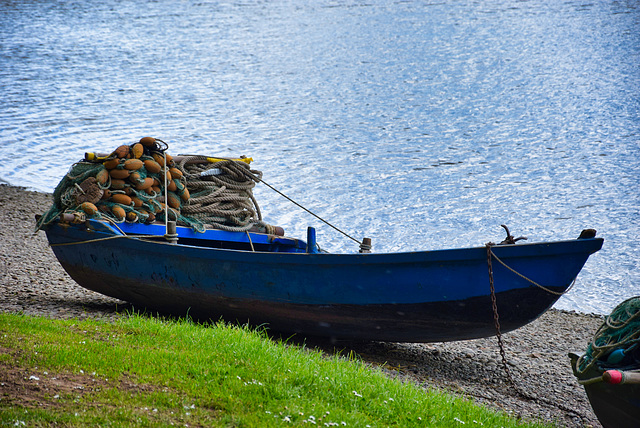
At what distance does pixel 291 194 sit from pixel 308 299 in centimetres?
991

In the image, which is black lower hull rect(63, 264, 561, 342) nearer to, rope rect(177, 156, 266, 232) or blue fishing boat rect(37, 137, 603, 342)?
blue fishing boat rect(37, 137, 603, 342)

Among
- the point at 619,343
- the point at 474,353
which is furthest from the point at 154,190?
the point at 619,343

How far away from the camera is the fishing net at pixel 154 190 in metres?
7.37

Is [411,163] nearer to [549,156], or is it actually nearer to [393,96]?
[549,156]

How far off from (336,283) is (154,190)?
2528mm

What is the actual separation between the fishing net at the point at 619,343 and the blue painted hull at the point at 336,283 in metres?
0.79

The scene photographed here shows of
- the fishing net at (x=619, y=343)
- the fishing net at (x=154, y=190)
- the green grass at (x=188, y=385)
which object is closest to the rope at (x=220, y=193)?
the fishing net at (x=154, y=190)

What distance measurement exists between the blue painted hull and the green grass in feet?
2.88

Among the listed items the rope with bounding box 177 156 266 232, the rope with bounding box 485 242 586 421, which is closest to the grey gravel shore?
the rope with bounding box 485 242 586 421

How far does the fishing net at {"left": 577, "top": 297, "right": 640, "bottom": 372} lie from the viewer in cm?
497

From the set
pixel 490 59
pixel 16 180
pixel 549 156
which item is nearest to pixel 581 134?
pixel 549 156

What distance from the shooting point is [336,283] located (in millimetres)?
6543

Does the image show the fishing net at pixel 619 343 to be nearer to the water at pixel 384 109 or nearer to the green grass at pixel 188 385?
the green grass at pixel 188 385

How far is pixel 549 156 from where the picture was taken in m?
20.7
